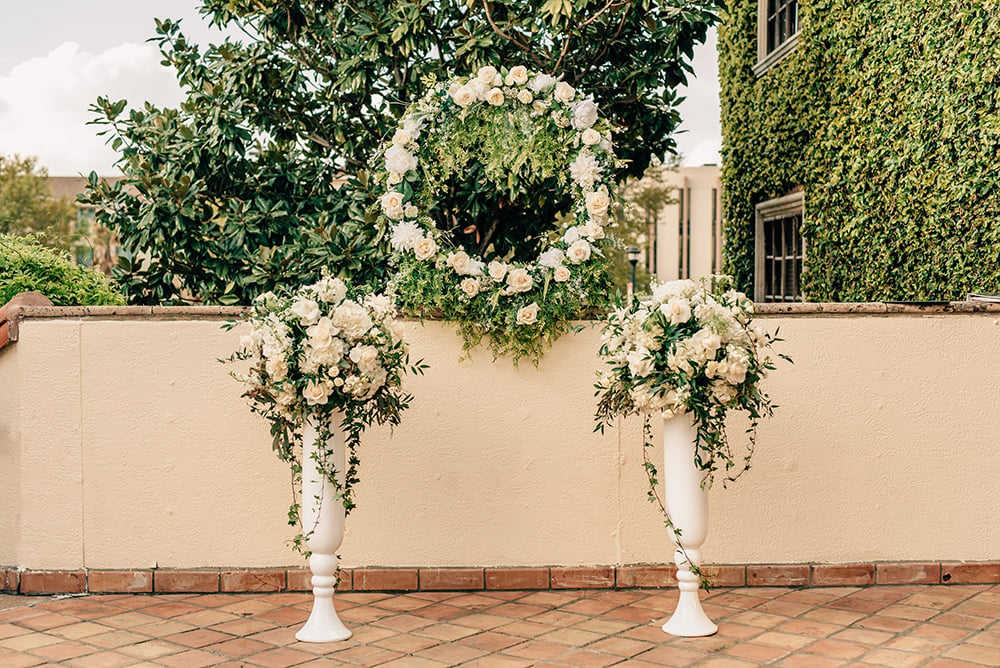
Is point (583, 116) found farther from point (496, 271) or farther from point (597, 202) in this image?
point (496, 271)

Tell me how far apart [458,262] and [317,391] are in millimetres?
1144

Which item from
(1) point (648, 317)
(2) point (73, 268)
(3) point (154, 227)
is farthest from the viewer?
(3) point (154, 227)

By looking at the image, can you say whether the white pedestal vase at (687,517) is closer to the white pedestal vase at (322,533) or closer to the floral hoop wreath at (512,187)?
the floral hoop wreath at (512,187)

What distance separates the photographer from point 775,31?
31.7ft

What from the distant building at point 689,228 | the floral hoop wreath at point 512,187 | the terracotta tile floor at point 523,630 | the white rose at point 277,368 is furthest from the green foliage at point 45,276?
the distant building at point 689,228

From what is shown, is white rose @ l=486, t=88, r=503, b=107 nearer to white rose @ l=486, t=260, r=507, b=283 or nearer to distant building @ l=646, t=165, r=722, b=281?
white rose @ l=486, t=260, r=507, b=283

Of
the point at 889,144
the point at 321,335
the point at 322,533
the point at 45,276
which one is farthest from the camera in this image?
the point at 889,144

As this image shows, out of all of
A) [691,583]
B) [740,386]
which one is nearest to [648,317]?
[740,386]

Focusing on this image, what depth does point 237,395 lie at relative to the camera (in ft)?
15.9

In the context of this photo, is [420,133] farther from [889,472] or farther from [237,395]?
[889,472]

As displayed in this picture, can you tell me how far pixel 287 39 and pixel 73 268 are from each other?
269cm

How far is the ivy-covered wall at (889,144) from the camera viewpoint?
5.98 meters

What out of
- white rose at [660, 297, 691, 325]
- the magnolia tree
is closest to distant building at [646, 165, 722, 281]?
the magnolia tree

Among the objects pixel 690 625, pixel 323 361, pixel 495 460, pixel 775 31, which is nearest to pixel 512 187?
pixel 495 460
